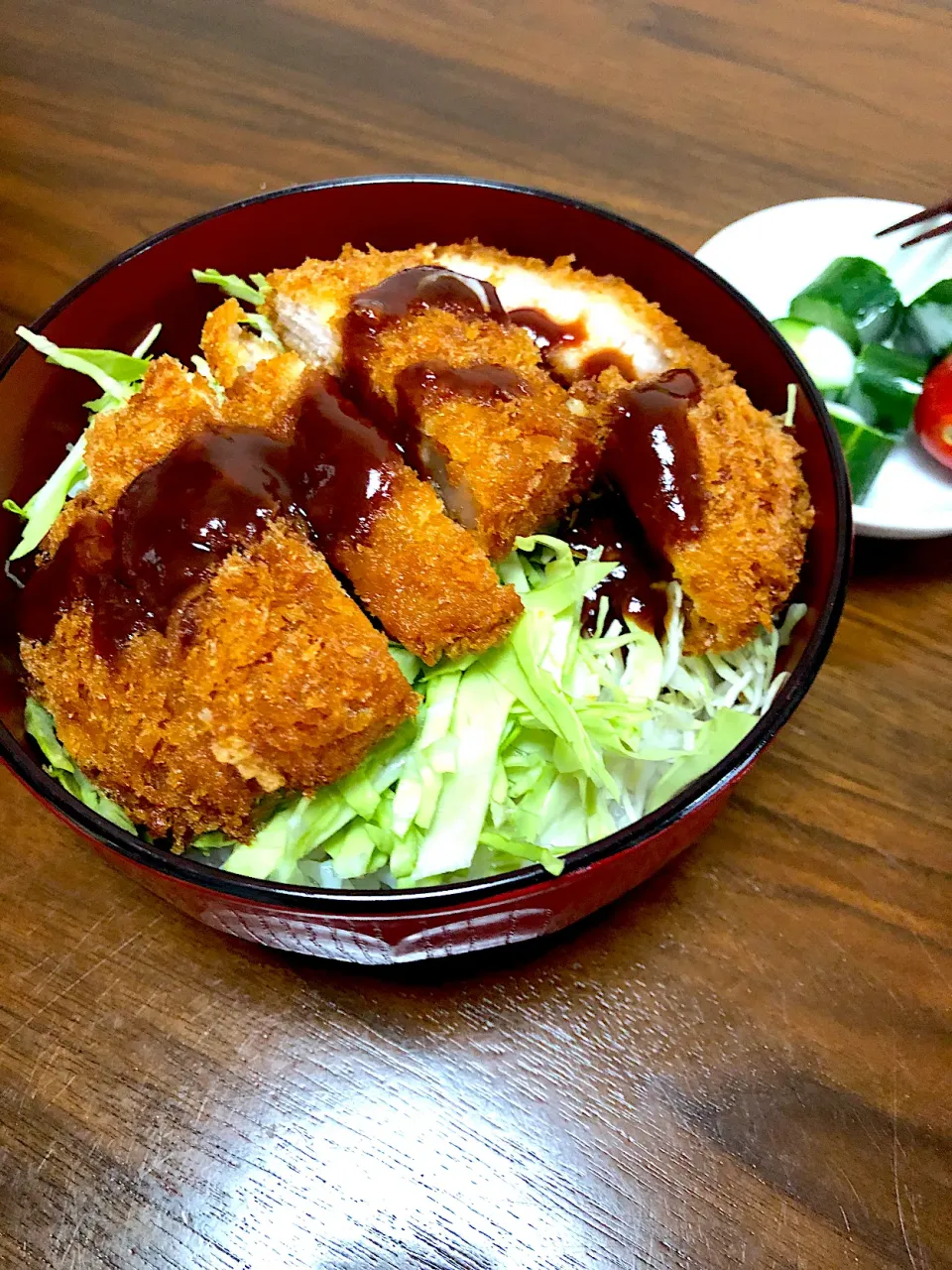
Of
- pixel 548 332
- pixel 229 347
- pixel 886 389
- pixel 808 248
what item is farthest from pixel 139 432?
pixel 808 248

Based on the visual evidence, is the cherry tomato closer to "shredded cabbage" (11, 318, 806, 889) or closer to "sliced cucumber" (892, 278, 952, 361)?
"sliced cucumber" (892, 278, 952, 361)

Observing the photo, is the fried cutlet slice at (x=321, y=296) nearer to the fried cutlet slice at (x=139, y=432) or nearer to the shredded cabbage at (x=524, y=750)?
the fried cutlet slice at (x=139, y=432)

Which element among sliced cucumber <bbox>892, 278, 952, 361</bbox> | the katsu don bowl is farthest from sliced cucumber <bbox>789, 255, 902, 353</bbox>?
the katsu don bowl

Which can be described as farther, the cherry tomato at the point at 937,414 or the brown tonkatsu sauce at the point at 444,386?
the cherry tomato at the point at 937,414

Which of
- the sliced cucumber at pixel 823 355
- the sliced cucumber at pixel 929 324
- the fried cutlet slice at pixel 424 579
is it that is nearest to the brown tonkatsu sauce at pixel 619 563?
the fried cutlet slice at pixel 424 579

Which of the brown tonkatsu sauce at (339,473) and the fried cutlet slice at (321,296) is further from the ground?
the fried cutlet slice at (321,296)

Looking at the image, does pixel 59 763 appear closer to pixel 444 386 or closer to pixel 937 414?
pixel 444 386

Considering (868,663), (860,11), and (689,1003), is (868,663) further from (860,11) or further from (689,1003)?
(860,11)
